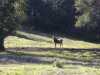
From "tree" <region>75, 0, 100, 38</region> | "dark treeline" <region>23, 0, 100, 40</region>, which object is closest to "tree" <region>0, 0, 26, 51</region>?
"tree" <region>75, 0, 100, 38</region>

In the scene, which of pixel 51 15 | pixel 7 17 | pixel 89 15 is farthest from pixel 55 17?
pixel 7 17

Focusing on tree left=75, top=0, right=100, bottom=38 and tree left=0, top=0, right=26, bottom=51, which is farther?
tree left=75, top=0, right=100, bottom=38

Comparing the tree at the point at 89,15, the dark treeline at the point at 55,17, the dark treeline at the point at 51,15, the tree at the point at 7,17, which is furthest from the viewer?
the dark treeline at the point at 51,15

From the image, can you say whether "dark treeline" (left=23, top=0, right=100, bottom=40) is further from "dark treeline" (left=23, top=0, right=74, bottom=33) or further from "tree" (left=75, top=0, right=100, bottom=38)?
"tree" (left=75, top=0, right=100, bottom=38)

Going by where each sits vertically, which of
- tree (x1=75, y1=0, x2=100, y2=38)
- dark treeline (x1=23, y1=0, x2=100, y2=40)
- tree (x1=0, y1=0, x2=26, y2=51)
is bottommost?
dark treeline (x1=23, y1=0, x2=100, y2=40)

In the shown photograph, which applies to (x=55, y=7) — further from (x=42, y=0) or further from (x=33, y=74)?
(x=33, y=74)

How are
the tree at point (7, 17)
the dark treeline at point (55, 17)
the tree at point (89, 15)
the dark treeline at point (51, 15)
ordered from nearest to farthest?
1. the tree at point (7, 17)
2. the tree at point (89, 15)
3. the dark treeline at point (55, 17)
4. the dark treeline at point (51, 15)

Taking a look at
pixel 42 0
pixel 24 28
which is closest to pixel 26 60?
pixel 24 28

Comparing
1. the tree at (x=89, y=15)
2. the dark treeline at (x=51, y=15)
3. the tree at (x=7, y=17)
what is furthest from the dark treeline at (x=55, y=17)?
the tree at (x=7, y=17)

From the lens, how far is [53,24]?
372 ft

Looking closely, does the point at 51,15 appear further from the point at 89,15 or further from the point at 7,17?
the point at 7,17

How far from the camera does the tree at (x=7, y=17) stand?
5481 cm

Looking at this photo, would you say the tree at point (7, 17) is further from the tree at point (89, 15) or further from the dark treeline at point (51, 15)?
the dark treeline at point (51, 15)

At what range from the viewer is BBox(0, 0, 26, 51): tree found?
180ft
